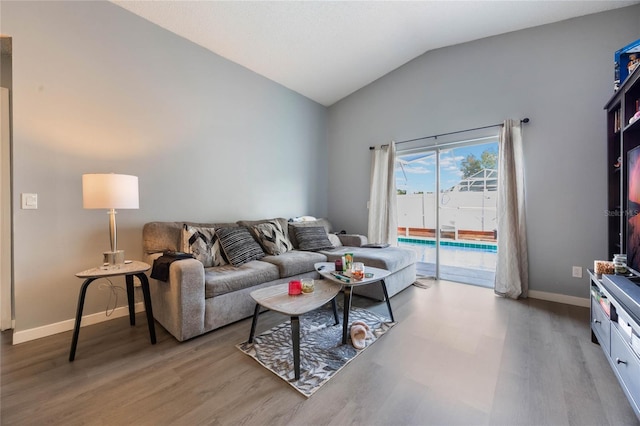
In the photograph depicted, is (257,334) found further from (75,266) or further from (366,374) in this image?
(75,266)

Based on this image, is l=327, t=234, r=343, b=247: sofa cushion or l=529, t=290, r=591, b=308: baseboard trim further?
l=327, t=234, r=343, b=247: sofa cushion

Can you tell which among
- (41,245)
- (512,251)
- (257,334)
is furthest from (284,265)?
(512,251)

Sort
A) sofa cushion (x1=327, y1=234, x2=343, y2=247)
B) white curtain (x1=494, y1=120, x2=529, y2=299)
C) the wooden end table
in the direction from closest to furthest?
1. the wooden end table
2. white curtain (x1=494, y1=120, x2=529, y2=299)
3. sofa cushion (x1=327, y1=234, x2=343, y2=247)

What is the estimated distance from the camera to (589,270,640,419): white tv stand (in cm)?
125

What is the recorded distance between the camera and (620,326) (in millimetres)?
1469

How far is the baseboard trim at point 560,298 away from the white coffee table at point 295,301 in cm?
251

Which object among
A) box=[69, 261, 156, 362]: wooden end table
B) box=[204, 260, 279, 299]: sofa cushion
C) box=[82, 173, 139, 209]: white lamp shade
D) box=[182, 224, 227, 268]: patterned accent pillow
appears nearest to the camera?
box=[69, 261, 156, 362]: wooden end table

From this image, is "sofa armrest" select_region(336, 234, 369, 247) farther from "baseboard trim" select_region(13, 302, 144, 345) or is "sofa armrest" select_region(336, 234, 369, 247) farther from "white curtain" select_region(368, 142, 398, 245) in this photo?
"baseboard trim" select_region(13, 302, 144, 345)

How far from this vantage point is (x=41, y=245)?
211cm

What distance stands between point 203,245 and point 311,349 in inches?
56.0

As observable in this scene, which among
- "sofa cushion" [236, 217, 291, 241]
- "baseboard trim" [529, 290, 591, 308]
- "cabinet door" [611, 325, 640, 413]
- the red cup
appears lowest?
"baseboard trim" [529, 290, 591, 308]

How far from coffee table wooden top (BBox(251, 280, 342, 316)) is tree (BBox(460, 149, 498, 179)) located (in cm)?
279

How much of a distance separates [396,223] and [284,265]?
207 cm

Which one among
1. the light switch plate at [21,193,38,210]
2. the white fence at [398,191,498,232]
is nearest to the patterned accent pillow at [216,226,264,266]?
the light switch plate at [21,193,38,210]
